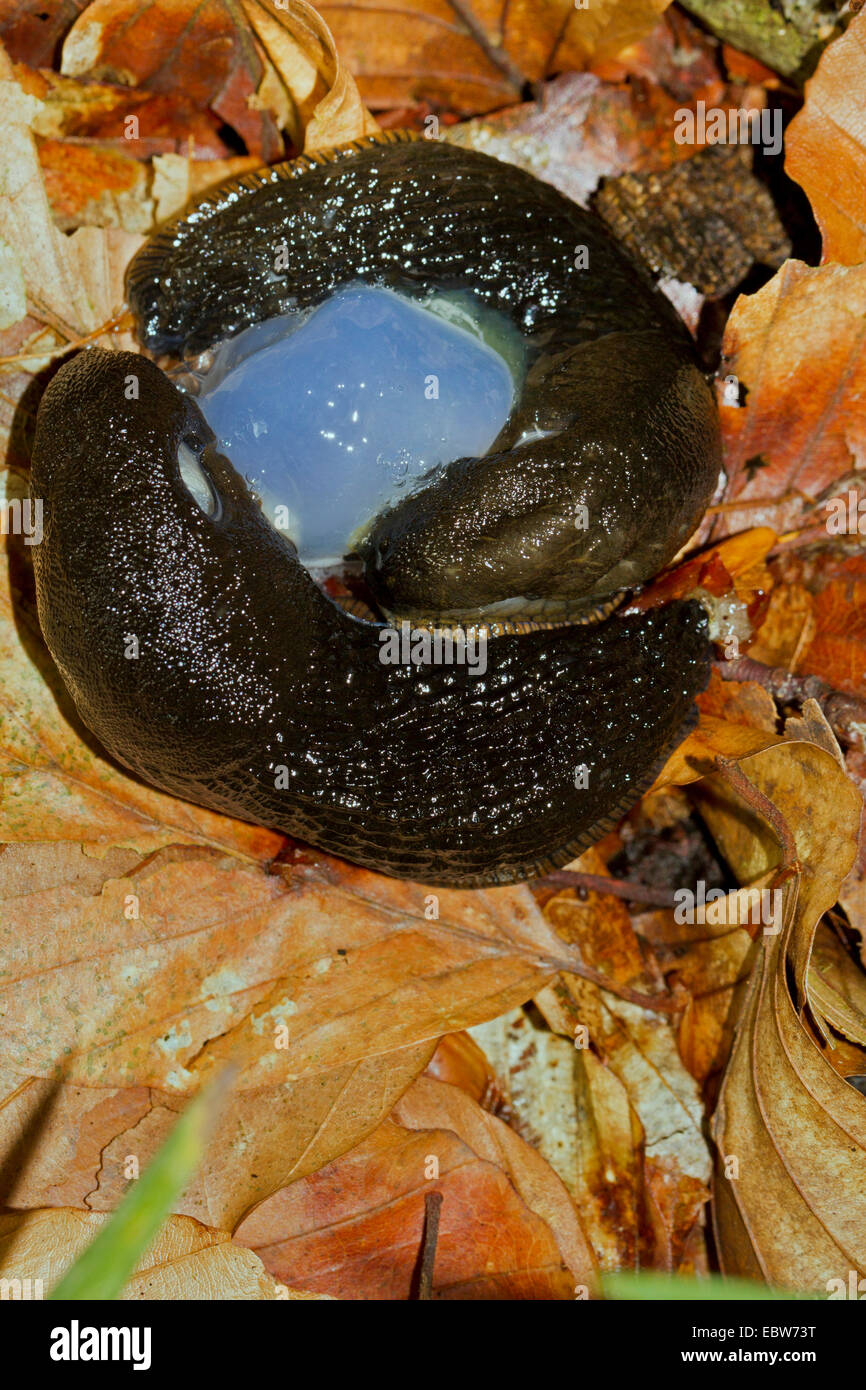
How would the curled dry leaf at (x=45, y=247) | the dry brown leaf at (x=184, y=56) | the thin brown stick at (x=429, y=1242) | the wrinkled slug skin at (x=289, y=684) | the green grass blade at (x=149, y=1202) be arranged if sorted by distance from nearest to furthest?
the green grass blade at (x=149, y=1202)
the wrinkled slug skin at (x=289, y=684)
the thin brown stick at (x=429, y=1242)
the curled dry leaf at (x=45, y=247)
the dry brown leaf at (x=184, y=56)

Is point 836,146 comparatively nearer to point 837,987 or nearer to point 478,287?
point 478,287

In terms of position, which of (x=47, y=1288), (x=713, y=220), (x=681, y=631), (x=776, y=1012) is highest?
(x=713, y=220)

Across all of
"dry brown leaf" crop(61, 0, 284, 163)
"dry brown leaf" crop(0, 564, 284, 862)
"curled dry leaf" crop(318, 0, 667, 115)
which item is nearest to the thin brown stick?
"dry brown leaf" crop(0, 564, 284, 862)

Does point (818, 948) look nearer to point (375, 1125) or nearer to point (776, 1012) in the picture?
point (776, 1012)

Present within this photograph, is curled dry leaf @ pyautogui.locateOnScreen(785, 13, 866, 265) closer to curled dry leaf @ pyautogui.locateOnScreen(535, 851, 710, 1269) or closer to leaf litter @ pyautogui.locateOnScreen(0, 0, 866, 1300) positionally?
leaf litter @ pyautogui.locateOnScreen(0, 0, 866, 1300)

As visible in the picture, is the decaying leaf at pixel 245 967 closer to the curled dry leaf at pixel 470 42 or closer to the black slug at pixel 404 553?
the black slug at pixel 404 553

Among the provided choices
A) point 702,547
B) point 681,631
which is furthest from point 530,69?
point 681,631

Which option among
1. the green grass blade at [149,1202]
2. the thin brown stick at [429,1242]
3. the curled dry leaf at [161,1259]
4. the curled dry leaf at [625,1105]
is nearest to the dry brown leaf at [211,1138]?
the curled dry leaf at [161,1259]
